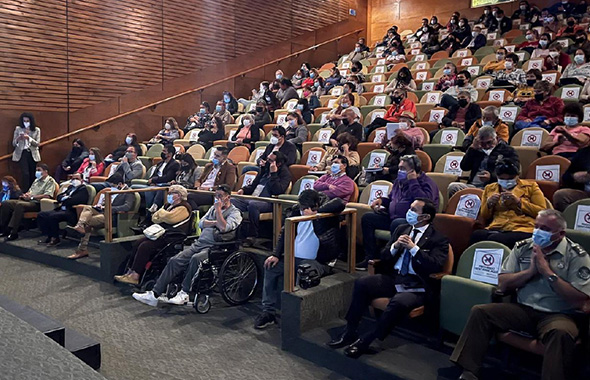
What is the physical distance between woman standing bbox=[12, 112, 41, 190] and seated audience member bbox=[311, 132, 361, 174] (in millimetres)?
4753

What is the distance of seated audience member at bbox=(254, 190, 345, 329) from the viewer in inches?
134

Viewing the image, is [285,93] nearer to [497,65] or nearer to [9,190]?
[497,65]

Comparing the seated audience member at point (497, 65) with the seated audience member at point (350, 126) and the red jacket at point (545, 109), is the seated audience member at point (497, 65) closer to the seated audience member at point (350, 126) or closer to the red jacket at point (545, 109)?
the red jacket at point (545, 109)

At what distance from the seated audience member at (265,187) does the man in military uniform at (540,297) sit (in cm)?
228

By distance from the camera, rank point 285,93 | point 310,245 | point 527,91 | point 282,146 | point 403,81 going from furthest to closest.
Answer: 1. point 285,93
2. point 403,81
3. point 527,91
4. point 282,146
5. point 310,245

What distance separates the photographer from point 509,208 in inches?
126

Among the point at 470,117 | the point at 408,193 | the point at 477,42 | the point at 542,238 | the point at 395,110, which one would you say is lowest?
the point at 542,238

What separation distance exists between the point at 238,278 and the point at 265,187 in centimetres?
120

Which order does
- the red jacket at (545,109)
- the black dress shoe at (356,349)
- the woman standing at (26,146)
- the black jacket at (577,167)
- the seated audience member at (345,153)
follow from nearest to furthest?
the black dress shoe at (356,349) → the black jacket at (577,167) → the seated audience member at (345,153) → the red jacket at (545,109) → the woman standing at (26,146)

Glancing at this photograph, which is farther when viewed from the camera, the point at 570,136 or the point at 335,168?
the point at 335,168

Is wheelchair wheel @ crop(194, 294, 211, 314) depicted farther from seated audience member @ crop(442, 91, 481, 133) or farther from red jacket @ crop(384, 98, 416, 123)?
seated audience member @ crop(442, 91, 481, 133)

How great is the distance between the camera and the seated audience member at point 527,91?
5.36 m

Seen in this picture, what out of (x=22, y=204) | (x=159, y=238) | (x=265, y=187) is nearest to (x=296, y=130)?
(x=265, y=187)

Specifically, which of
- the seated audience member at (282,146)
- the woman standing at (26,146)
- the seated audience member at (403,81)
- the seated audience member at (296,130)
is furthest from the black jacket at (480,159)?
the woman standing at (26,146)
